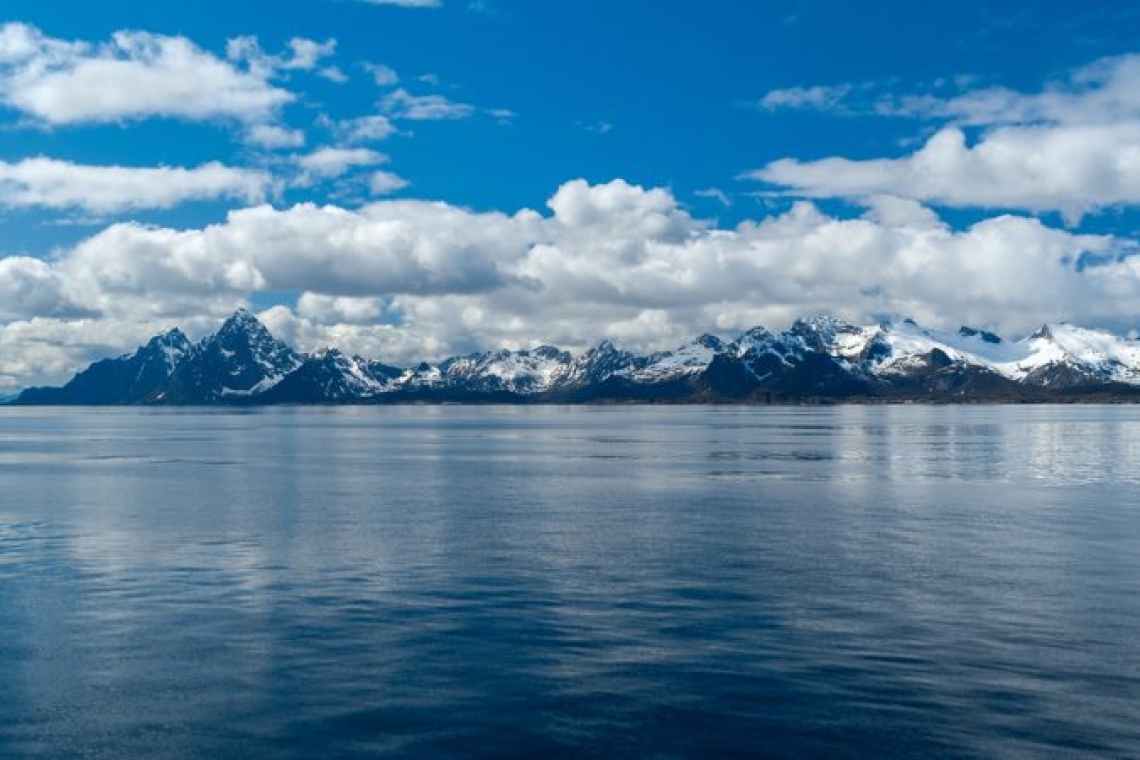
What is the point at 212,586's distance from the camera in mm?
45719

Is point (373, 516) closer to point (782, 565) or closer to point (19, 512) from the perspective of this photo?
point (19, 512)

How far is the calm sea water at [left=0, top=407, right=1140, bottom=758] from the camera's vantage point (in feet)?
88.7

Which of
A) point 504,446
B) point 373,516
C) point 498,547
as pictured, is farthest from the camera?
point 504,446

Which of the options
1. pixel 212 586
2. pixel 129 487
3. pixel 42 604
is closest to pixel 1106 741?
pixel 212 586

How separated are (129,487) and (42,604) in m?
53.5

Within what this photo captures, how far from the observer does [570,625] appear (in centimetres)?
3816

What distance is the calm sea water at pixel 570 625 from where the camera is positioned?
2703 cm

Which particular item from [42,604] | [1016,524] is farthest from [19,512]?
[1016,524]

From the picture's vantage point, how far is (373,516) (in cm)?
7094

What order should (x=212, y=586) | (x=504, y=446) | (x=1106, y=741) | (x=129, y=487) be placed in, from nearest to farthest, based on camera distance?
(x=1106, y=741) → (x=212, y=586) → (x=129, y=487) → (x=504, y=446)

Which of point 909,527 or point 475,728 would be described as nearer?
point 475,728

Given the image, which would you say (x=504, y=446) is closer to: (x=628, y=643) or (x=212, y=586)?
(x=212, y=586)

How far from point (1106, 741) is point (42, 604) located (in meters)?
38.4

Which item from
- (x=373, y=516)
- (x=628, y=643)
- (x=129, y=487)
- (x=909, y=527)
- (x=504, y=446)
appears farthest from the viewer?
(x=504, y=446)
